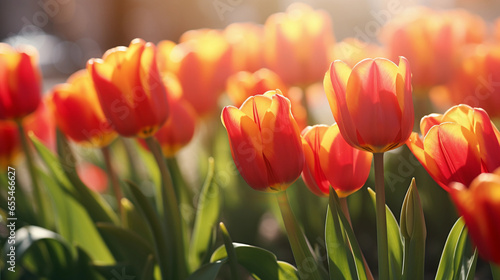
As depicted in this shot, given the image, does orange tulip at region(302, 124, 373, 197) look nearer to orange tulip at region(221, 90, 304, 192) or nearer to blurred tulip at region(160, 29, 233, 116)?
orange tulip at region(221, 90, 304, 192)

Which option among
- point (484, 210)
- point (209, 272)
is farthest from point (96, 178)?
point (484, 210)

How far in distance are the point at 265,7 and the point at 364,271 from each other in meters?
7.42

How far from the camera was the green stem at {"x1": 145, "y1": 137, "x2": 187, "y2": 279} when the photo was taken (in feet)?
2.59

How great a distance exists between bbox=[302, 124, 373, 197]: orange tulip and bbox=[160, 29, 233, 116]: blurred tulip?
65cm

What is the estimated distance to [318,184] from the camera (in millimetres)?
640

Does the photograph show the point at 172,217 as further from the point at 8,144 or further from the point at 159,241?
the point at 8,144

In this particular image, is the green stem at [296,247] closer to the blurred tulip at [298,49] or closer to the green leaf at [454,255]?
the green leaf at [454,255]

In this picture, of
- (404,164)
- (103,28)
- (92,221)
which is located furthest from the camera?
(103,28)

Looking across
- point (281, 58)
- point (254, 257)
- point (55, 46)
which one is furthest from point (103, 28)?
point (254, 257)

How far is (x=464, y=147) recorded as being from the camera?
539mm

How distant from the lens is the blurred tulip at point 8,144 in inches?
43.4

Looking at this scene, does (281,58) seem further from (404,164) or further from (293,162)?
(293,162)

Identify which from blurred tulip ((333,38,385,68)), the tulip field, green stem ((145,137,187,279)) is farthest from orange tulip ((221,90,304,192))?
blurred tulip ((333,38,385,68))

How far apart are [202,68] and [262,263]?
0.70m
